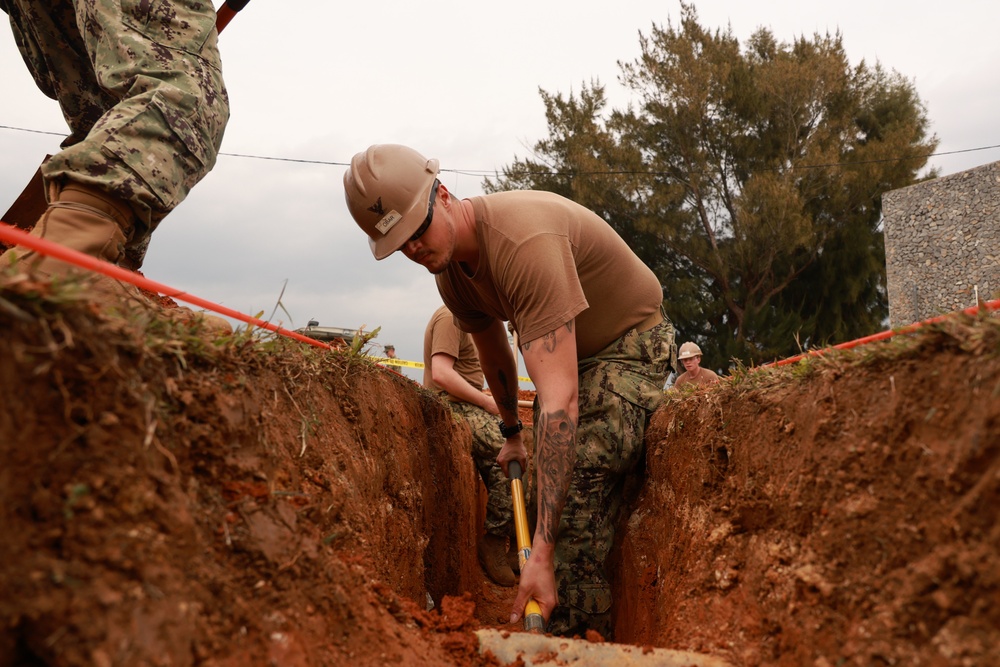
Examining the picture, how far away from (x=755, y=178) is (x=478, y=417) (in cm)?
1591

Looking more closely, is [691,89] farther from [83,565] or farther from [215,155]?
[83,565]

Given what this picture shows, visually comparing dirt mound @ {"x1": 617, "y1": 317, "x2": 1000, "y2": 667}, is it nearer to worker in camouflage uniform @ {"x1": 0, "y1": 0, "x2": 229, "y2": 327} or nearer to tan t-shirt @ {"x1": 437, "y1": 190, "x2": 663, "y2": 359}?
tan t-shirt @ {"x1": 437, "y1": 190, "x2": 663, "y2": 359}

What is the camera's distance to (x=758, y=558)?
2.28 meters

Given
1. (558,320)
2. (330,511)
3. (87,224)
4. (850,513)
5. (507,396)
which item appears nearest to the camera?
(850,513)

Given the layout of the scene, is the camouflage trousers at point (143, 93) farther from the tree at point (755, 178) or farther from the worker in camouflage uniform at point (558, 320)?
the tree at point (755, 178)

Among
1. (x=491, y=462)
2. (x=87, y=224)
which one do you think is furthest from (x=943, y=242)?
(x=87, y=224)

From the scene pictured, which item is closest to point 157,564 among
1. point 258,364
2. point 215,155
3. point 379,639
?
point 379,639

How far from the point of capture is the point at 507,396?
4.21 m

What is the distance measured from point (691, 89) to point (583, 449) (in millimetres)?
19667

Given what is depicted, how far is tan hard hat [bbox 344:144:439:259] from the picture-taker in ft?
10.0

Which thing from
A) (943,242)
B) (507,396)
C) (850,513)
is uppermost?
(943,242)

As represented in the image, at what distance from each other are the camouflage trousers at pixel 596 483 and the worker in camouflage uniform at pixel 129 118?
1857 mm

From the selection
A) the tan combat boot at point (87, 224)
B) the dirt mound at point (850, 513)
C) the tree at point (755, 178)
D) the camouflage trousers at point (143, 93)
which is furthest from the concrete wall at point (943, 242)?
the tan combat boot at point (87, 224)

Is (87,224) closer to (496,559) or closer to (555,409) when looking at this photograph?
(555,409)
